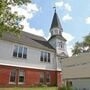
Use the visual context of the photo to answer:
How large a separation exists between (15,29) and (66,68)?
8.89m

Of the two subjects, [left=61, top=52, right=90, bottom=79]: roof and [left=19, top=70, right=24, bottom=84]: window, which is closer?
[left=61, top=52, right=90, bottom=79]: roof

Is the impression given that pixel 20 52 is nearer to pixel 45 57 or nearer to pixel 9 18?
pixel 45 57

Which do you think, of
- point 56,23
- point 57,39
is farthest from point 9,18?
point 56,23

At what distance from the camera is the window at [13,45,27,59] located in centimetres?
2525

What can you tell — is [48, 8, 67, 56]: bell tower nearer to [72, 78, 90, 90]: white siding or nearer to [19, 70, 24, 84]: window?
[19, 70, 24, 84]: window

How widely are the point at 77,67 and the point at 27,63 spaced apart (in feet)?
34.8

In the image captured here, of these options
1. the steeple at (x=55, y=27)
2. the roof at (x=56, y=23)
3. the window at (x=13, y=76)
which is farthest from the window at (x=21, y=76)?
the roof at (x=56, y=23)

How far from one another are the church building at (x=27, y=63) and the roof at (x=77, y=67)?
809 centimetres

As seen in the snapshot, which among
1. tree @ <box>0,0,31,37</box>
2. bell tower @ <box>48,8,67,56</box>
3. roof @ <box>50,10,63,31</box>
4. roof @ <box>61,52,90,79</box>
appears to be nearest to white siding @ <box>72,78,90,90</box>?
roof @ <box>61,52,90,79</box>

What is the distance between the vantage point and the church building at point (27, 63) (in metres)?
23.8

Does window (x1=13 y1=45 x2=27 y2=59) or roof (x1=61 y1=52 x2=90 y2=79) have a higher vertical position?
window (x1=13 y1=45 x2=27 y2=59)

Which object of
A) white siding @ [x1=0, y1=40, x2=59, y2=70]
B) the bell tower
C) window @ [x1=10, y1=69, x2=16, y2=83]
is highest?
the bell tower

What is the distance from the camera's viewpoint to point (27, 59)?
87.1ft

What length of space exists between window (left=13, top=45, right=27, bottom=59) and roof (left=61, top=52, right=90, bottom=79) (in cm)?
830
